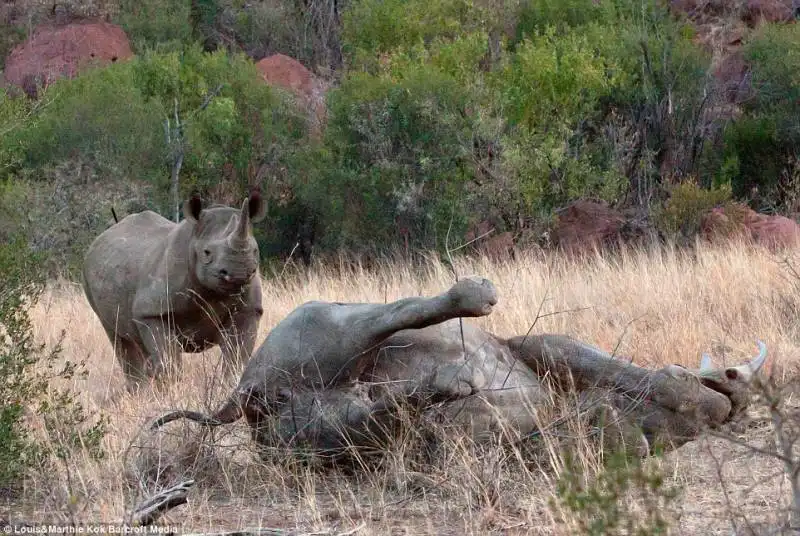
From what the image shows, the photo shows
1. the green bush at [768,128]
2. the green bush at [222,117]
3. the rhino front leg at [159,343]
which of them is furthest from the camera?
the green bush at [768,128]

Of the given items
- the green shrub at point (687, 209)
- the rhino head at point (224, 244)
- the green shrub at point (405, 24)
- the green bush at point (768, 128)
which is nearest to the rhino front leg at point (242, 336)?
the rhino head at point (224, 244)

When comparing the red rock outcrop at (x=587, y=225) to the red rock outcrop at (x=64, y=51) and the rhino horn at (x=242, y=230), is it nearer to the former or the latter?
the rhino horn at (x=242, y=230)

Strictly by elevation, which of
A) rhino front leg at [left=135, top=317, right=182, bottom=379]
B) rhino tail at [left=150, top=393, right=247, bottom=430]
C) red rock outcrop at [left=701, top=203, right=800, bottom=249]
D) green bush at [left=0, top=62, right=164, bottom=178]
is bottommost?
green bush at [left=0, top=62, right=164, bottom=178]

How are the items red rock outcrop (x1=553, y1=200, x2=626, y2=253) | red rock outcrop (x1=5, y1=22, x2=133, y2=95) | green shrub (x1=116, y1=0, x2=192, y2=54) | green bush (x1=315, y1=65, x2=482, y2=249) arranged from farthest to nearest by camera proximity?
green shrub (x1=116, y1=0, x2=192, y2=54), red rock outcrop (x1=5, y1=22, x2=133, y2=95), green bush (x1=315, y1=65, x2=482, y2=249), red rock outcrop (x1=553, y1=200, x2=626, y2=253)

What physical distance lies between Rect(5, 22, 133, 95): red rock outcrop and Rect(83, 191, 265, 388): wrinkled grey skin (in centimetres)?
2388

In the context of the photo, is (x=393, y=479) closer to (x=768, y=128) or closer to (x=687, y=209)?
(x=687, y=209)

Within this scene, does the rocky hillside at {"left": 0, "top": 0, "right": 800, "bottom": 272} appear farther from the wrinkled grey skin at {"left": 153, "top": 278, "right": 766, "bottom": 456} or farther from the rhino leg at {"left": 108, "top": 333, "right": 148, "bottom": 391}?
the wrinkled grey skin at {"left": 153, "top": 278, "right": 766, "bottom": 456}

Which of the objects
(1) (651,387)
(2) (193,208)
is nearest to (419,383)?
(1) (651,387)

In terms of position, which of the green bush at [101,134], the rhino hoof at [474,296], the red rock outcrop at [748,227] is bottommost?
the green bush at [101,134]

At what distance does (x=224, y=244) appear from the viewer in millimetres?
7230

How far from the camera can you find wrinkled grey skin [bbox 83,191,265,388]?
7.29m

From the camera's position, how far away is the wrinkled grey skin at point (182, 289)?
729cm

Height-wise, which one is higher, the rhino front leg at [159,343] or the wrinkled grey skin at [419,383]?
the wrinkled grey skin at [419,383]

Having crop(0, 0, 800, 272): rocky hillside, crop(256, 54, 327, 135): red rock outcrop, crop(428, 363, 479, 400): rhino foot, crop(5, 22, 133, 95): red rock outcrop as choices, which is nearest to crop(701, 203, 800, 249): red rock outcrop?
crop(0, 0, 800, 272): rocky hillside
